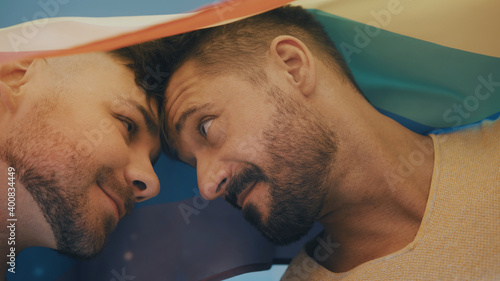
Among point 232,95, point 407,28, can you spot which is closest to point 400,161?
point 407,28

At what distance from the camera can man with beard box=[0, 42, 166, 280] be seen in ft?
3.04

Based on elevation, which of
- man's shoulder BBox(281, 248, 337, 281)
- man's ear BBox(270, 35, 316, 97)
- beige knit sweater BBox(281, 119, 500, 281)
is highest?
man's ear BBox(270, 35, 316, 97)

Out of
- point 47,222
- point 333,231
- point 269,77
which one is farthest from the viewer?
point 333,231

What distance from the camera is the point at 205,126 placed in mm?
1106

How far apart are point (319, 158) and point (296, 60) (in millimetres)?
273

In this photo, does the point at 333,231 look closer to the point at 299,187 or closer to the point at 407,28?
the point at 299,187

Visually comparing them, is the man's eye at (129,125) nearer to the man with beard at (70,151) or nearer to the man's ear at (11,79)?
the man with beard at (70,151)

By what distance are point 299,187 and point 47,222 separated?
1.92 ft

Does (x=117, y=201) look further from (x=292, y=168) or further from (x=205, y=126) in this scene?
(x=292, y=168)

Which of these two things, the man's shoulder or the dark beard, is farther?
the man's shoulder

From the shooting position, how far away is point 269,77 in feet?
3.55

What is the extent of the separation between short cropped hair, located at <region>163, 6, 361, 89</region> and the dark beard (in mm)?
135

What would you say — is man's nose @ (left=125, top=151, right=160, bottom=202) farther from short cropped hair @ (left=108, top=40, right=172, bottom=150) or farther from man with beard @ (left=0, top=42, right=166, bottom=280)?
short cropped hair @ (left=108, top=40, right=172, bottom=150)

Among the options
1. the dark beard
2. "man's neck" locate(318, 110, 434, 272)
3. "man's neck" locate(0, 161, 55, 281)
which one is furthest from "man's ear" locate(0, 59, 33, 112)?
"man's neck" locate(318, 110, 434, 272)
